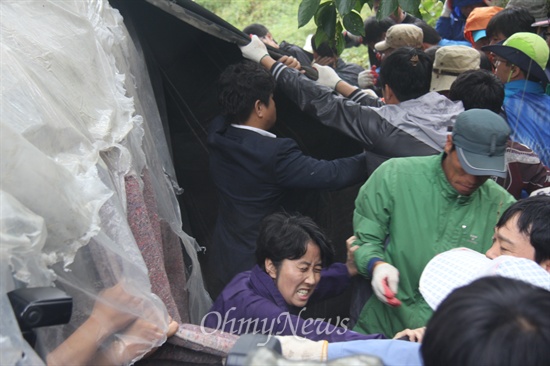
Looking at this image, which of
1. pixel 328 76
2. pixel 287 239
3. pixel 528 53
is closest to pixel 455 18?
pixel 528 53

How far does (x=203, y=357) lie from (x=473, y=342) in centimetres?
98

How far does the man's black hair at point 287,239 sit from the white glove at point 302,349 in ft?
2.77

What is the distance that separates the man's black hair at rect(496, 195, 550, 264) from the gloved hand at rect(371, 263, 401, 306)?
42cm

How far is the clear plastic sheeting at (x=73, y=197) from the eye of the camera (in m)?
1.51

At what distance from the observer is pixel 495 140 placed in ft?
8.20

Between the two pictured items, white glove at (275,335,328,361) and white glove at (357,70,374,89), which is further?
white glove at (357,70,374,89)

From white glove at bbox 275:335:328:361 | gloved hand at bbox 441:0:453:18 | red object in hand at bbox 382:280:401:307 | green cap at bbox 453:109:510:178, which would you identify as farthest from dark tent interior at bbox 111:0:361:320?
gloved hand at bbox 441:0:453:18

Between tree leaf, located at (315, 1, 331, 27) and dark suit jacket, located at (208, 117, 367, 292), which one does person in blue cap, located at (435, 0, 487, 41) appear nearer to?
tree leaf, located at (315, 1, 331, 27)

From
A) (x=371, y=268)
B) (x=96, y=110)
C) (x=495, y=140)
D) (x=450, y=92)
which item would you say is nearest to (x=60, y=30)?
(x=96, y=110)

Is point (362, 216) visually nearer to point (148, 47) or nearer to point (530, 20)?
point (148, 47)

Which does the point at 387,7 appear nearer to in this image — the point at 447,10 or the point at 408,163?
the point at 408,163

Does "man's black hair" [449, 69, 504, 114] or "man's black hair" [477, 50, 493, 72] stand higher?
"man's black hair" [449, 69, 504, 114]

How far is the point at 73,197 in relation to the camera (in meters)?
1.69

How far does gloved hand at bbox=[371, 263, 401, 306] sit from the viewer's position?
2494 millimetres
